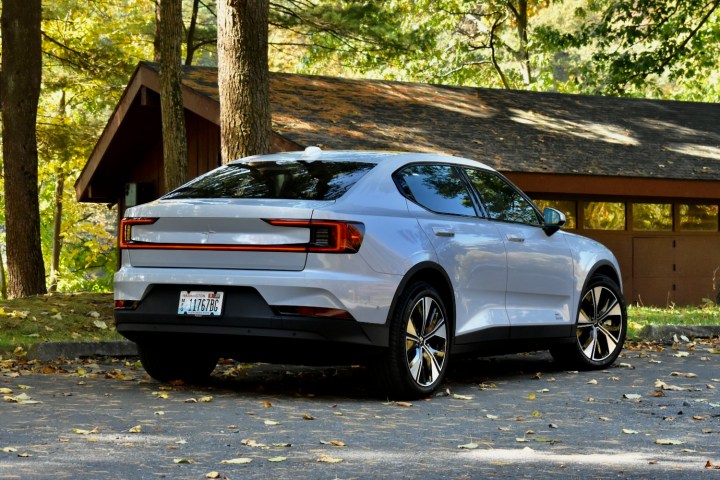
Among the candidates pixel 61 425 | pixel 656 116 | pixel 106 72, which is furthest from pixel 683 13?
pixel 61 425

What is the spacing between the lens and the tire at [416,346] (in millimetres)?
8023

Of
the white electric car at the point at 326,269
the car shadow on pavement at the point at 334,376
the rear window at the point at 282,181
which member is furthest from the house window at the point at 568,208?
the rear window at the point at 282,181

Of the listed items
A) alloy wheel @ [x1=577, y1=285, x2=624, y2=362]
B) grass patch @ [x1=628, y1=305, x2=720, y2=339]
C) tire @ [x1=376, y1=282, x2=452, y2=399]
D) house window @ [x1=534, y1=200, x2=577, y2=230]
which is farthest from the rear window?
house window @ [x1=534, y1=200, x2=577, y2=230]

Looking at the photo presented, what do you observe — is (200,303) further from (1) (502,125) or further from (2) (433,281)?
(1) (502,125)

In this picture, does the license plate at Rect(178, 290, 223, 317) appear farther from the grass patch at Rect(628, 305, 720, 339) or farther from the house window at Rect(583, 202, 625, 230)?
the house window at Rect(583, 202, 625, 230)

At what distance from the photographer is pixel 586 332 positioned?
1065 centimetres

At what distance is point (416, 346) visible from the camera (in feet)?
27.3

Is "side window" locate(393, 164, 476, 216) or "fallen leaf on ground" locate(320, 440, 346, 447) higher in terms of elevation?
"side window" locate(393, 164, 476, 216)

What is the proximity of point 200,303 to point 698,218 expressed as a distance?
17.8 metres

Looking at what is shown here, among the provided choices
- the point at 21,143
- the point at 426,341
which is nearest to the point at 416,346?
the point at 426,341

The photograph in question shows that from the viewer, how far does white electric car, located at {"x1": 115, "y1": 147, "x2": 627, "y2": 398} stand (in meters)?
7.72

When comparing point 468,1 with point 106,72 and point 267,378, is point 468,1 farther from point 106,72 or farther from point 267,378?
point 267,378

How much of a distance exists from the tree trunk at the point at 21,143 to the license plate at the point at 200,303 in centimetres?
1070

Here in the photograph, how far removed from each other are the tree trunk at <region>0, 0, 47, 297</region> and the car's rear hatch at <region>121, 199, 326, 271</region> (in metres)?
10.3
